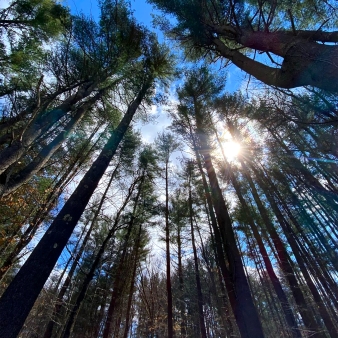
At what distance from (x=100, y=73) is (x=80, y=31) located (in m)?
1.35

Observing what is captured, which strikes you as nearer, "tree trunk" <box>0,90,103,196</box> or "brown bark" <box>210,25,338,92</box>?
"brown bark" <box>210,25,338,92</box>

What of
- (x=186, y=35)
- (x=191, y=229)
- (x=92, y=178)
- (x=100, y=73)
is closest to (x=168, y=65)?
(x=186, y=35)

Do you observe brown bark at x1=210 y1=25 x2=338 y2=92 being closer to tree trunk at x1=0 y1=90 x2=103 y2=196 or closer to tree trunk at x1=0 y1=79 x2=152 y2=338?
tree trunk at x1=0 y1=79 x2=152 y2=338

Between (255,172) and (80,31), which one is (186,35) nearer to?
(80,31)

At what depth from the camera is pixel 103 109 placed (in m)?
7.00

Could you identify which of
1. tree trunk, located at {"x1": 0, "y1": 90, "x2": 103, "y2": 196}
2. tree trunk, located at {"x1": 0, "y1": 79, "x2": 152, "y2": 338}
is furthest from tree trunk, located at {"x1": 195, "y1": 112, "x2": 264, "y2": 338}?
tree trunk, located at {"x1": 0, "y1": 90, "x2": 103, "y2": 196}

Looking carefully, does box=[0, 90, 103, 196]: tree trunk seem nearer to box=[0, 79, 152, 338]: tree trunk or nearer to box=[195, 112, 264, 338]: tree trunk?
box=[0, 79, 152, 338]: tree trunk

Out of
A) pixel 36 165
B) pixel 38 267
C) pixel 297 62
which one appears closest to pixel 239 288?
pixel 38 267

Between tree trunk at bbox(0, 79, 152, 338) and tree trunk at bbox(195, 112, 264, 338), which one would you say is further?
tree trunk at bbox(195, 112, 264, 338)

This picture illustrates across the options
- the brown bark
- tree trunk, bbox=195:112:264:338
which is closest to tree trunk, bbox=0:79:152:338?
tree trunk, bbox=195:112:264:338

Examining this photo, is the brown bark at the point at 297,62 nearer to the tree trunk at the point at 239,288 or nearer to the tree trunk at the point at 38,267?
the tree trunk at the point at 239,288

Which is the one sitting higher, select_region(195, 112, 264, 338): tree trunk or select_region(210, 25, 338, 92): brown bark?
select_region(210, 25, 338, 92): brown bark

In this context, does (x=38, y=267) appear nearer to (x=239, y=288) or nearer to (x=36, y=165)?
(x=36, y=165)

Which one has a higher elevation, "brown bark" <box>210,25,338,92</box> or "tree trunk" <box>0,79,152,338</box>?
"brown bark" <box>210,25,338,92</box>
